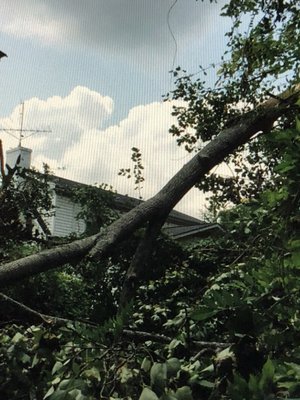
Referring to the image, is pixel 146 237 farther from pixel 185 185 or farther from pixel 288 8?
pixel 288 8

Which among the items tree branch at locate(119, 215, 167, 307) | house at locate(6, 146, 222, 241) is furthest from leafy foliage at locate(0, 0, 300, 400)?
house at locate(6, 146, 222, 241)

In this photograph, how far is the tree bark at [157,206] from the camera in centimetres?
439

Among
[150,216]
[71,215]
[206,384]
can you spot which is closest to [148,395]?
[206,384]

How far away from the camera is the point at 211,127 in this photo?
6.91 meters

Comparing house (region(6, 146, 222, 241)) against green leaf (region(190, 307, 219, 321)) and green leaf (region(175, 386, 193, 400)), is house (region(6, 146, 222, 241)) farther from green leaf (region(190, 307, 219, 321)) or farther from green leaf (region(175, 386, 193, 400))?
green leaf (region(175, 386, 193, 400))

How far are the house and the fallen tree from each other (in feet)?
4.10

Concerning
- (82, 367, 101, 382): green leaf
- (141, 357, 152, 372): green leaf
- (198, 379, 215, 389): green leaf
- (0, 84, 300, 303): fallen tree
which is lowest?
(82, 367, 101, 382): green leaf

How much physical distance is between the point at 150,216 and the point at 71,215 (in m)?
18.4

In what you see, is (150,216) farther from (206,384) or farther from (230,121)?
(206,384)

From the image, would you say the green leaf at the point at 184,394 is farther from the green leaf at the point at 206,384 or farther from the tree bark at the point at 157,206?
the tree bark at the point at 157,206

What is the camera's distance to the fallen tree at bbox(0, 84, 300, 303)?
441 cm

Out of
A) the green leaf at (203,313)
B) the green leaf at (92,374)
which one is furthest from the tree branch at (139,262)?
Result: the green leaf at (203,313)

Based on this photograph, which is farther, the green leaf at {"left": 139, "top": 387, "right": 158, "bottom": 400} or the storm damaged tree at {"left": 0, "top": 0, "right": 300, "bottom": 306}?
the storm damaged tree at {"left": 0, "top": 0, "right": 300, "bottom": 306}

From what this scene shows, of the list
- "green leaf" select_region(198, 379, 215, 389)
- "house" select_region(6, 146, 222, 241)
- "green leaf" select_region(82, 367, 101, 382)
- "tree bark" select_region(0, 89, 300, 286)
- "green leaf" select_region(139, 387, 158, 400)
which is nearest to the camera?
"green leaf" select_region(139, 387, 158, 400)
